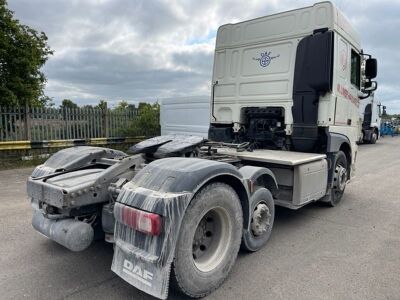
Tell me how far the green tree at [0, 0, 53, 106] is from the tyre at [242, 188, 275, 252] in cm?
1216

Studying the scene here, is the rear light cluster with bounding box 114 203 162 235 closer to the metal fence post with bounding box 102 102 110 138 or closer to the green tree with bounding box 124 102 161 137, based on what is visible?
the metal fence post with bounding box 102 102 110 138

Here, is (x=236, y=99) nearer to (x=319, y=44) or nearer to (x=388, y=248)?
(x=319, y=44)

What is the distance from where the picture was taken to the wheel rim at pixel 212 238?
3.03 metres

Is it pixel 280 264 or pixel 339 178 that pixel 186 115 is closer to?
pixel 339 178

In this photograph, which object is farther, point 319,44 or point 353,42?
point 353,42

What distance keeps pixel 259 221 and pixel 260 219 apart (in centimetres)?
3

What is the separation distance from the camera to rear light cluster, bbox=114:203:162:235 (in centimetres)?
242

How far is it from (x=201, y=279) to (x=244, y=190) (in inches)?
39.3

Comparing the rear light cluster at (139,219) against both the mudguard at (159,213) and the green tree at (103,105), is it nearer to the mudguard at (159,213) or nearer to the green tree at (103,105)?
the mudguard at (159,213)

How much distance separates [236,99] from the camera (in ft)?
19.4

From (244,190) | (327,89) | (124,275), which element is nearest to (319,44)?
(327,89)

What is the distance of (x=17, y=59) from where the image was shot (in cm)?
Answer: 1279

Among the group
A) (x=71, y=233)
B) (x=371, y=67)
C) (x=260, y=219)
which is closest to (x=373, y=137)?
(x=371, y=67)

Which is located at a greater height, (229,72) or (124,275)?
(229,72)
